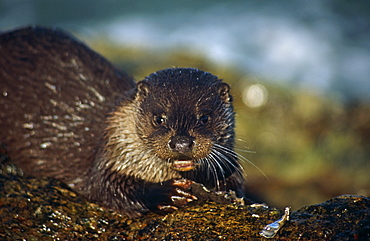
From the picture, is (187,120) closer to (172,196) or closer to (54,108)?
(172,196)

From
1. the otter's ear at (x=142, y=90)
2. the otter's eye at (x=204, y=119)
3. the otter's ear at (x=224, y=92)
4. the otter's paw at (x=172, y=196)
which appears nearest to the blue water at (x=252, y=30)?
the otter's ear at (x=224, y=92)

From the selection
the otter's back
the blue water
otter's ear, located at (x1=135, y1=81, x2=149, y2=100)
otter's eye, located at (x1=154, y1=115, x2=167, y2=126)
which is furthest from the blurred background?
the otter's back

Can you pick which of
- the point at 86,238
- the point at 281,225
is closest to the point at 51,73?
the point at 86,238

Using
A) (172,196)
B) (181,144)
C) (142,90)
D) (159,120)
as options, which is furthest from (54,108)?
(181,144)

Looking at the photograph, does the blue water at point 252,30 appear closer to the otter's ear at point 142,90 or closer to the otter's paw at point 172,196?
the otter's ear at point 142,90

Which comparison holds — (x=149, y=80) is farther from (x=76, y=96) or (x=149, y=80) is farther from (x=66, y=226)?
(x=66, y=226)

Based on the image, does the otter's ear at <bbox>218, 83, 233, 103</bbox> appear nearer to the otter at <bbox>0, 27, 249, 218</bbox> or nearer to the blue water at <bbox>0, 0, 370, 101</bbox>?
the otter at <bbox>0, 27, 249, 218</bbox>
